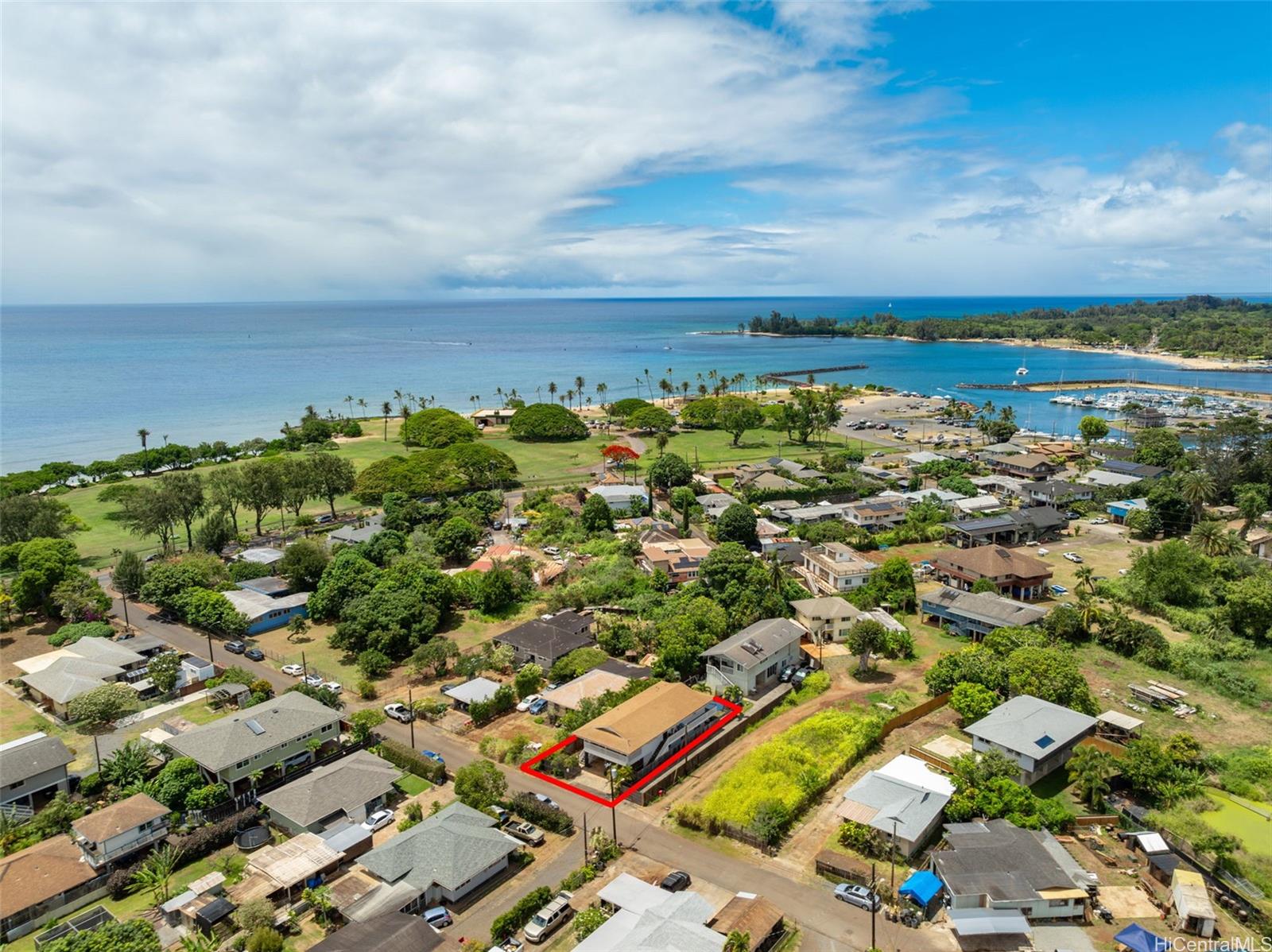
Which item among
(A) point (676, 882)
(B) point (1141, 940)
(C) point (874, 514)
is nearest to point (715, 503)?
(C) point (874, 514)

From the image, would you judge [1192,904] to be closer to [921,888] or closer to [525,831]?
[921,888]

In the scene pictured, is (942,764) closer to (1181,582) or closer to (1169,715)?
(1169,715)

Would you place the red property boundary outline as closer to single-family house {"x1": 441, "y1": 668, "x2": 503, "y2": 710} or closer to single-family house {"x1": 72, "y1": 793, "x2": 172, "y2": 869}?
single-family house {"x1": 441, "y1": 668, "x2": 503, "y2": 710}

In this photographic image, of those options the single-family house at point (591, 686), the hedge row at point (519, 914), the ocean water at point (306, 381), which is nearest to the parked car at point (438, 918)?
the hedge row at point (519, 914)

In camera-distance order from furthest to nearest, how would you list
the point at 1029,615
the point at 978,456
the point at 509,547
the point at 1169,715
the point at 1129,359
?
the point at 1129,359
the point at 978,456
the point at 509,547
the point at 1029,615
the point at 1169,715

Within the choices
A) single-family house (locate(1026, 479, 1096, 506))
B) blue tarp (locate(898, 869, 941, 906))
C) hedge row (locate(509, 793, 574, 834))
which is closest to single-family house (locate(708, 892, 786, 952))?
blue tarp (locate(898, 869, 941, 906))

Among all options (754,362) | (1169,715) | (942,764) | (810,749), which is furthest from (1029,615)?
(754,362)
